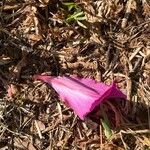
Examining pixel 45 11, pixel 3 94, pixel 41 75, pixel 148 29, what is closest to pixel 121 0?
pixel 148 29

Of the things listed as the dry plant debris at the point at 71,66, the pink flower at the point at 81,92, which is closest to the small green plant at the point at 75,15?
the dry plant debris at the point at 71,66

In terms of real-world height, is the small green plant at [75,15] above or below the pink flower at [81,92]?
above

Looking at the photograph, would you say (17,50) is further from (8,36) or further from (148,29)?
(148,29)

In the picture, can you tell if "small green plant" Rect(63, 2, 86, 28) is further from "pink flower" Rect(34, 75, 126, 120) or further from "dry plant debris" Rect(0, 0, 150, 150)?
"pink flower" Rect(34, 75, 126, 120)

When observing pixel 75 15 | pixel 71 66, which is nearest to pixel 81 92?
pixel 71 66

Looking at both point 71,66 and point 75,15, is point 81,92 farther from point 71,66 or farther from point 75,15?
point 75,15

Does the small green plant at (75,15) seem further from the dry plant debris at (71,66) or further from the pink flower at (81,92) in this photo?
the pink flower at (81,92)
